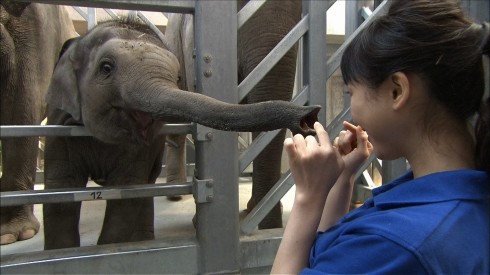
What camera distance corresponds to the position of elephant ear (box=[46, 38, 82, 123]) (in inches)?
69.2

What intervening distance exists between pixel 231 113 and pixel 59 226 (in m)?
Result: 1.05

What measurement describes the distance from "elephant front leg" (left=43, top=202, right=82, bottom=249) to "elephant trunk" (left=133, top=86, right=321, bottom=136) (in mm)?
632

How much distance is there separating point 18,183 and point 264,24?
147 cm

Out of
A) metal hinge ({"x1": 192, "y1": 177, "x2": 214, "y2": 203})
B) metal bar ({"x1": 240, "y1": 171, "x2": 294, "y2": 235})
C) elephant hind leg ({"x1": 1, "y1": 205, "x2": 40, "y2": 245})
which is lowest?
elephant hind leg ({"x1": 1, "y1": 205, "x2": 40, "y2": 245})

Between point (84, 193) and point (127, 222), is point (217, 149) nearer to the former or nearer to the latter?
point (84, 193)

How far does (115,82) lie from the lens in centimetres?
168

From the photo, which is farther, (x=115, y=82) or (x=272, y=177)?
(x=272, y=177)

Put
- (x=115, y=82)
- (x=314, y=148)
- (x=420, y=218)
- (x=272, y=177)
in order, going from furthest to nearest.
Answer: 1. (x=272, y=177)
2. (x=115, y=82)
3. (x=314, y=148)
4. (x=420, y=218)

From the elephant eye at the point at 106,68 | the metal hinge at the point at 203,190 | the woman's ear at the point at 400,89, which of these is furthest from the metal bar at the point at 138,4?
the woman's ear at the point at 400,89

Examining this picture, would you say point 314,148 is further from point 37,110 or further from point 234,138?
point 37,110

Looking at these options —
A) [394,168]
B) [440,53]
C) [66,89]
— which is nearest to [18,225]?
[66,89]

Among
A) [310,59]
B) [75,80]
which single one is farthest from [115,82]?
[310,59]

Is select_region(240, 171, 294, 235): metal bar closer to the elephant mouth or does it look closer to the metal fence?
the metal fence

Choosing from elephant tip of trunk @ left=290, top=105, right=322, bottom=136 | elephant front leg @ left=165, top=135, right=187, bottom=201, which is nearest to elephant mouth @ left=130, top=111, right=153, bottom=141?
elephant tip of trunk @ left=290, top=105, right=322, bottom=136
